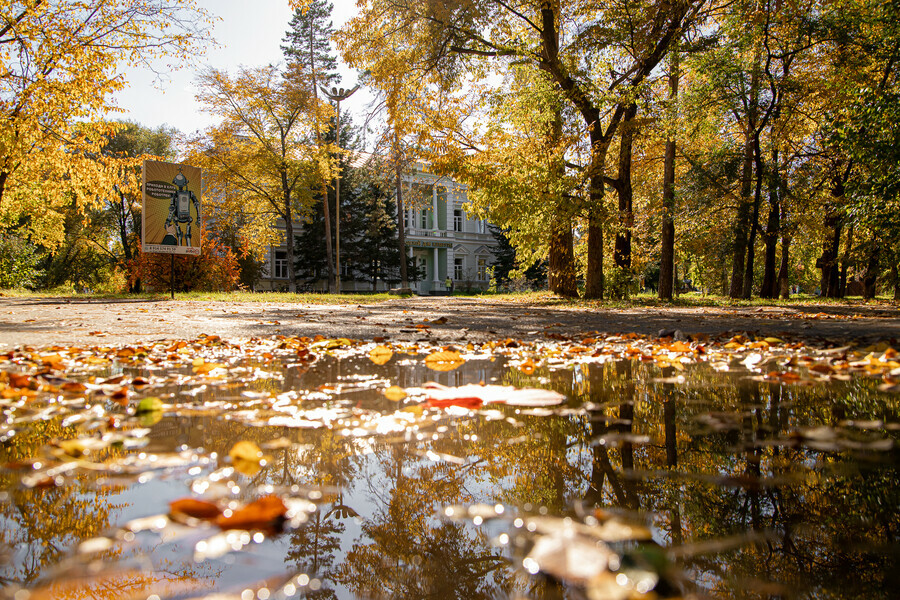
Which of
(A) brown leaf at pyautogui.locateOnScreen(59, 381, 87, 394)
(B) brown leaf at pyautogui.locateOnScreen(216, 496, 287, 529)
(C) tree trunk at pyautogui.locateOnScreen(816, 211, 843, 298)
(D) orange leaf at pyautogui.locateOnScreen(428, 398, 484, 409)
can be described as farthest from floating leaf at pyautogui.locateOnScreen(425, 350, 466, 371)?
(C) tree trunk at pyautogui.locateOnScreen(816, 211, 843, 298)

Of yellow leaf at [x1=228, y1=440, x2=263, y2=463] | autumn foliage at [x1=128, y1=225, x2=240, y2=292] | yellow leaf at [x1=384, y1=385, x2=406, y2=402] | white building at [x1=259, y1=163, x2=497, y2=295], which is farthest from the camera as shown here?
white building at [x1=259, y1=163, x2=497, y2=295]

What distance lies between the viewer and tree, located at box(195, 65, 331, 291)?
79.2 feet

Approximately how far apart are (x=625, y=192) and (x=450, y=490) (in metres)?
15.6

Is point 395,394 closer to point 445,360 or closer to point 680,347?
point 445,360

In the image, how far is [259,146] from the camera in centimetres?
2467

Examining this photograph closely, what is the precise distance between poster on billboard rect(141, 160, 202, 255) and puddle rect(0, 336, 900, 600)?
12318 mm

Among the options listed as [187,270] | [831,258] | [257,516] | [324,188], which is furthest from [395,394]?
[324,188]

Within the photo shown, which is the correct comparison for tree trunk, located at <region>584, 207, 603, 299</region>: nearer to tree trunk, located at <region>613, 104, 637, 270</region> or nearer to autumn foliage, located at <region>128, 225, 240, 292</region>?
tree trunk, located at <region>613, 104, 637, 270</region>

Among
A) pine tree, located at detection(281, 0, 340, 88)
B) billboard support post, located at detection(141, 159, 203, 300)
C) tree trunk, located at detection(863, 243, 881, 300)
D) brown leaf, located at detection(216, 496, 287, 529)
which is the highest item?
pine tree, located at detection(281, 0, 340, 88)

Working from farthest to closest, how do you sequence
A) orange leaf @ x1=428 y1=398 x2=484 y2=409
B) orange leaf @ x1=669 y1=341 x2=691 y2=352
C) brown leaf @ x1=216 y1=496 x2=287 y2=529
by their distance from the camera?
orange leaf @ x1=669 y1=341 x2=691 y2=352 → orange leaf @ x1=428 y1=398 x2=484 y2=409 → brown leaf @ x1=216 y1=496 x2=287 y2=529

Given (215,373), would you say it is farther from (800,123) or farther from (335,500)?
(800,123)

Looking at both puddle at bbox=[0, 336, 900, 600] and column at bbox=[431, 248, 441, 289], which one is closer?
puddle at bbox=[0, 336, 900, 600]

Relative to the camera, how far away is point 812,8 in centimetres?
1550

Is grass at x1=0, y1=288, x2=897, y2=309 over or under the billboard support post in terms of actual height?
under
